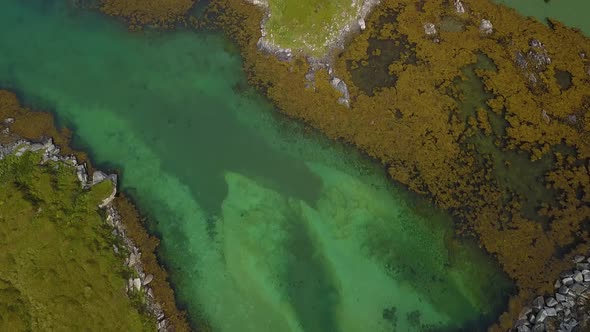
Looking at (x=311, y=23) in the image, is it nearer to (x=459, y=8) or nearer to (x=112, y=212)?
(x=459, y=8)

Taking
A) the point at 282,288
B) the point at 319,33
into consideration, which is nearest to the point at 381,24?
the point at 319,33

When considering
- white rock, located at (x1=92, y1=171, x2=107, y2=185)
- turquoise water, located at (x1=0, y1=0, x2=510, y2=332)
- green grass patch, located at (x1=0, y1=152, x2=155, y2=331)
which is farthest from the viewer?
white rock, located at (x1=92, y1=171, x2=107, y2=185)

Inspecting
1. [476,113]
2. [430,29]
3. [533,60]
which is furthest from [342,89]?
[533,60]

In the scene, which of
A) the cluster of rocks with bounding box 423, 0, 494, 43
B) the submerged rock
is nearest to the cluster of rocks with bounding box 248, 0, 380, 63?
the submerged rock

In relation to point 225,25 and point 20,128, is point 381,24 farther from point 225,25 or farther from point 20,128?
point 20,128

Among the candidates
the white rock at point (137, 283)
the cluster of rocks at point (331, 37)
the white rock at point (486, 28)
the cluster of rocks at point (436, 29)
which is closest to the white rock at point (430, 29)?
the cluster of rocks at point (436, 29)

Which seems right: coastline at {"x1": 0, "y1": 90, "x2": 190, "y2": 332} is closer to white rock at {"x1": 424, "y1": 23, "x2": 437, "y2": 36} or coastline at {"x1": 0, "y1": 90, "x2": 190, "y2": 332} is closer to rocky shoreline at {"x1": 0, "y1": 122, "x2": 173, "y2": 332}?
rocky shoreline at {"x1": 0, "y1": 122, "x2": 173, "y2": 332}
